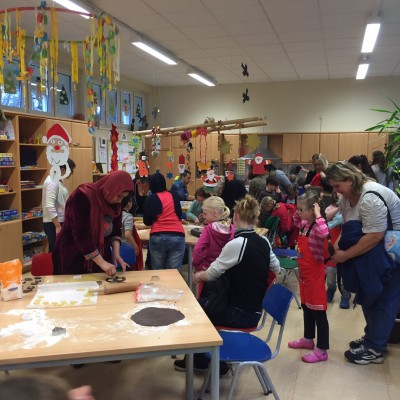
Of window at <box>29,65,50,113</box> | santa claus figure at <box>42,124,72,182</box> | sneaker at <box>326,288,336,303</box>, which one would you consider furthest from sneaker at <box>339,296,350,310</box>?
window at <box>29,65,50,113</box>

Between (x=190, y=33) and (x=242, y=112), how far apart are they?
4227mm

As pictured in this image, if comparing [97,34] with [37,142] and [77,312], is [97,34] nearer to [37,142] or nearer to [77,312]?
[77,312]

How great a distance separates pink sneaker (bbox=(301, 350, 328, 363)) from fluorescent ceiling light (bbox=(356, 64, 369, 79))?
6.28m

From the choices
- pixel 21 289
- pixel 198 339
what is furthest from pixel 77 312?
pixel 198 339

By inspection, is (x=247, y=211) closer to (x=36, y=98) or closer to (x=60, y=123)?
(x=60, y=123)

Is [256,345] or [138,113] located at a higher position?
[138,113]

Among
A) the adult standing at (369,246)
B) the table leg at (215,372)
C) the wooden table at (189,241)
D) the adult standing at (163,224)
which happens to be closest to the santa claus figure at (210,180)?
the wooden table at (189,241)

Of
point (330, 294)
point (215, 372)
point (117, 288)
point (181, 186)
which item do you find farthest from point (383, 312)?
point (181, 186)

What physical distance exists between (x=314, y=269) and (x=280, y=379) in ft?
2.70

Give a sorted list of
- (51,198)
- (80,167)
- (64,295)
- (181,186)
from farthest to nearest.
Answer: (80,167) < (181,186) < (51,198) < (64,295)

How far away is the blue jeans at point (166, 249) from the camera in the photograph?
390 cm

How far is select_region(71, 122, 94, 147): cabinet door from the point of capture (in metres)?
6.55

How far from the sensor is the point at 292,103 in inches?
378

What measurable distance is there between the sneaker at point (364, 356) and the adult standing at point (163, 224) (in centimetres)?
172
